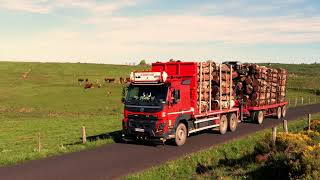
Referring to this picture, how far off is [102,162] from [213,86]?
952 centimetres

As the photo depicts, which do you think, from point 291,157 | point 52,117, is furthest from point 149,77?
point 52,117

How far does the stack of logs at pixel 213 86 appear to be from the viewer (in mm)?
21702

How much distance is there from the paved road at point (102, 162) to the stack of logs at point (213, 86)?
2366 mm

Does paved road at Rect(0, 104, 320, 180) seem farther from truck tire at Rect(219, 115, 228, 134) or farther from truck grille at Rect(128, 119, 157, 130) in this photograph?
truck tire at Rect(219, 115, 228, 134)

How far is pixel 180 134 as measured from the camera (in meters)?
19.9

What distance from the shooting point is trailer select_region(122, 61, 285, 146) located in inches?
743

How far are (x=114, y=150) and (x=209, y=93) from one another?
21.7 ft

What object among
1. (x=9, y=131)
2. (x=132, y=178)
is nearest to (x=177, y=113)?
(x=132, y=178)

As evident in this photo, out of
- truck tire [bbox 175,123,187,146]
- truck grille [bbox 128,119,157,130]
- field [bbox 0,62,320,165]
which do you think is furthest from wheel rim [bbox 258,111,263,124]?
truck grille [bbox 128,119,157,130]

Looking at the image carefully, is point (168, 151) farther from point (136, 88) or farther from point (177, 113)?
point (136, 88)

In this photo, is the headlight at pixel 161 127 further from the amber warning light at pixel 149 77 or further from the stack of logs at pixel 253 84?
the stack of logs at pixel 253 84

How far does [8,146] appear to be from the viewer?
76.8 ft

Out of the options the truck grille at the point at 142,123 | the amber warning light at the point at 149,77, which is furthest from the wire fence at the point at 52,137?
the amber warning light at the point at 149,77

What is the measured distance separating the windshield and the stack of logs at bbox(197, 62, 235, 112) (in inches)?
119
